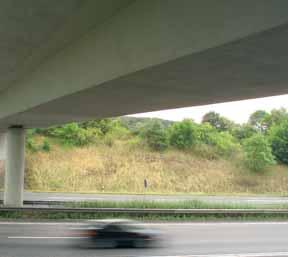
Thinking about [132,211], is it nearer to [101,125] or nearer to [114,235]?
[114,235]

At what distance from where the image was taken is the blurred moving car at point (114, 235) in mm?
13086

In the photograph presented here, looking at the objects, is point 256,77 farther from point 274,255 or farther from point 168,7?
point 274,255

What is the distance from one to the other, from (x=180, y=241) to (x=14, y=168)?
41.9ft

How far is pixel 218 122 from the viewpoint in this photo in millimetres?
75562

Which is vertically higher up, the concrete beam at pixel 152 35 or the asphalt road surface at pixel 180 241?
the concrete beam at pixel 152 35

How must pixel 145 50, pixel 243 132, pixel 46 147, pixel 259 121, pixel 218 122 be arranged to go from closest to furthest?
pixel 145 50
pixel 46 147
pixel 243 132
pixel 218 122
pixel 259 121

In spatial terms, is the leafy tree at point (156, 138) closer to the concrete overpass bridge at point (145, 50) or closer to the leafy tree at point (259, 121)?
the leafy tree at point (259, 121)

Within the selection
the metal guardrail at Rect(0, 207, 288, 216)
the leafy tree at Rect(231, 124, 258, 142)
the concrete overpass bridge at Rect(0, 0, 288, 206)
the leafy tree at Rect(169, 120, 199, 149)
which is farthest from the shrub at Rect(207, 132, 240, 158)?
the concrete overpass bridge at Rect(0, 0, 288, 206)

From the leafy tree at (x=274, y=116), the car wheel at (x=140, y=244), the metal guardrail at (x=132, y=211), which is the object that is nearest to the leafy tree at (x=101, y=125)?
the leafy tree at (x=274, y=116)

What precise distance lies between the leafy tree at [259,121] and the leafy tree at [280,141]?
10760mm

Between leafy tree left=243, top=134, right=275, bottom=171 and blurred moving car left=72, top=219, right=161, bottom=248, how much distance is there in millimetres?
37494

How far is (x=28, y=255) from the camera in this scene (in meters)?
12.0

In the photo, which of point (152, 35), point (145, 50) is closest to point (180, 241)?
point (145, 50)

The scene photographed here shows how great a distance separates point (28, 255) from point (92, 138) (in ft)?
128
